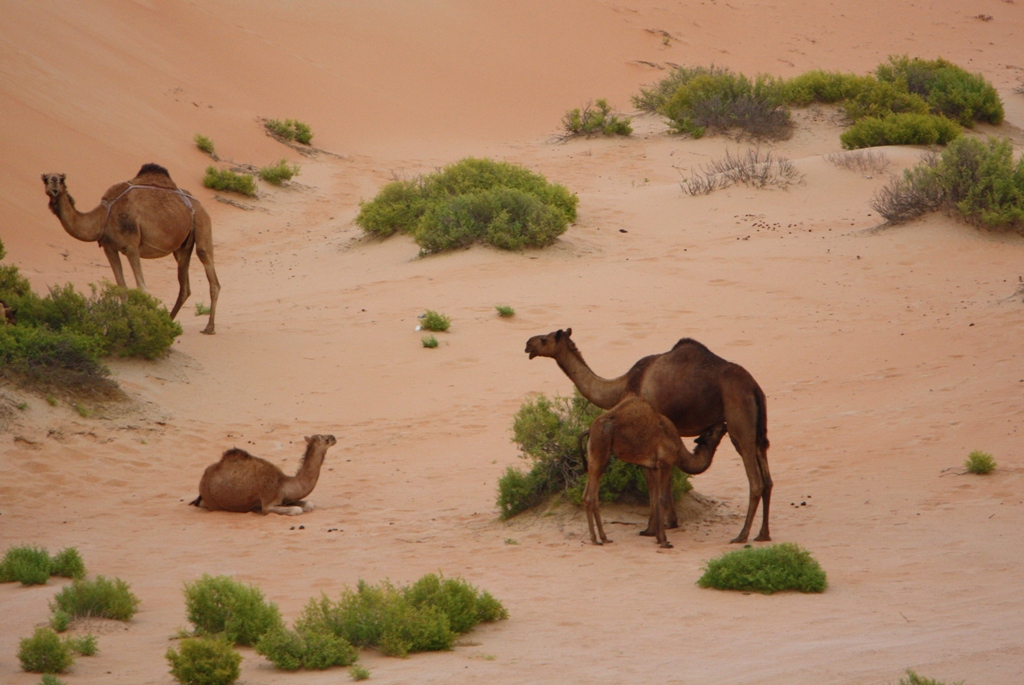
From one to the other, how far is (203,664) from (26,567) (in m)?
3.21

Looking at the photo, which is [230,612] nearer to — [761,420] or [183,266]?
[761,420]

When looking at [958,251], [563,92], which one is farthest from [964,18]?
[958,251]

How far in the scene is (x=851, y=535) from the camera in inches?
350

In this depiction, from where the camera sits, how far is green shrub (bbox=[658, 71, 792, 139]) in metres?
31.0

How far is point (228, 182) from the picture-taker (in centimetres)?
2803

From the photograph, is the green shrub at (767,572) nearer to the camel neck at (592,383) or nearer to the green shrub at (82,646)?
the camel neck at (592,383)

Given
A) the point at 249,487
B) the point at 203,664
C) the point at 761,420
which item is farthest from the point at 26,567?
the point at 761,420

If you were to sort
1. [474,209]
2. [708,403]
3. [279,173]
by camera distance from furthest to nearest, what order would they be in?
[279,173] → [474,209] → [708,403]

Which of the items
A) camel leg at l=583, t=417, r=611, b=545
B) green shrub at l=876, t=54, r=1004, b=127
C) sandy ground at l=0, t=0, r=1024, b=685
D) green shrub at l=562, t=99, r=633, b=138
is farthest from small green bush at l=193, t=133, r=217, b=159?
camel leg at l=583, t=417, r=611, b=545

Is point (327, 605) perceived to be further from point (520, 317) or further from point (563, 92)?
point (563, 92)

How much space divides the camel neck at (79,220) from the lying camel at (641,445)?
9892mm

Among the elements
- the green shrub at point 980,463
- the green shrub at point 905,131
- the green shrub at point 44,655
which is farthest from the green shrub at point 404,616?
the green shrub at point 905,131

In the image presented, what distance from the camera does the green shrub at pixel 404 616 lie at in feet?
21.5

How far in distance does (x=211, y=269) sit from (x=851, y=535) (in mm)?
10968
